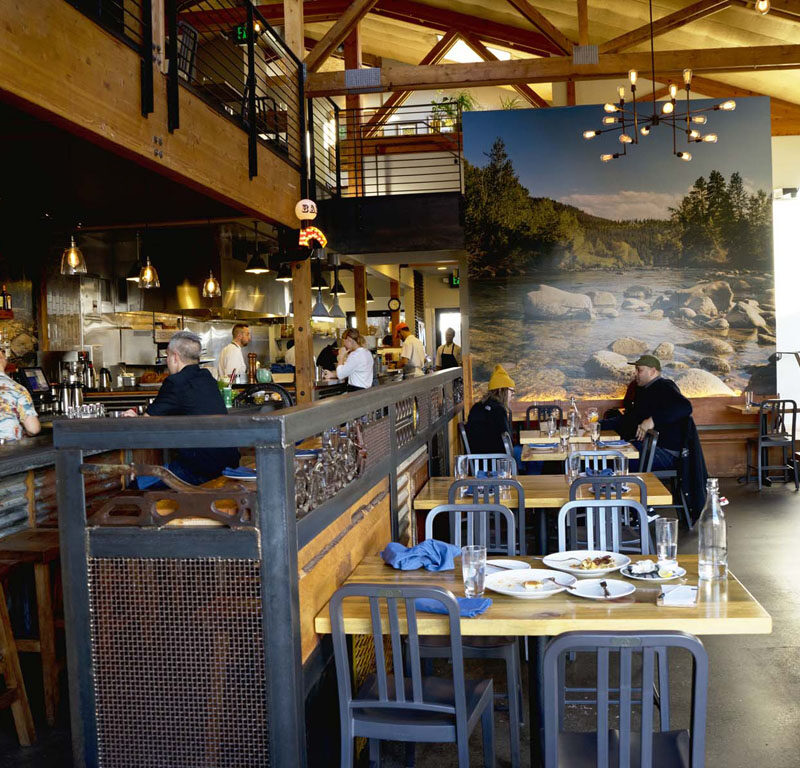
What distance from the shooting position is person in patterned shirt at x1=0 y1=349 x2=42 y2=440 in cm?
488

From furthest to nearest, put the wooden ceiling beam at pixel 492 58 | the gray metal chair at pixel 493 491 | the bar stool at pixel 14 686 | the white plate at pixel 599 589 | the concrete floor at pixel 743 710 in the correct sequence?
1. the wooden ceiling beam at pixel 492 58
2. the gray metal chair at pixel 493 491
3. the bar stool at pixel 14 686
4. the concrete floor at pixel 743 710
5. the white plate at pixel 599 589

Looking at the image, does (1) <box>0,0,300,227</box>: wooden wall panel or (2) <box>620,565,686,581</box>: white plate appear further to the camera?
(1) <box>0,0,300,227</box>: wooden wall panel

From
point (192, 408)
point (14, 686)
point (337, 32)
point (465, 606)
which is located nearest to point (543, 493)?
point (192, 408)

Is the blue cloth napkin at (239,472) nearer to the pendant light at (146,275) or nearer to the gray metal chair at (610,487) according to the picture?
the gray metal chair at (610,487)

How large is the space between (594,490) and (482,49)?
425 inches

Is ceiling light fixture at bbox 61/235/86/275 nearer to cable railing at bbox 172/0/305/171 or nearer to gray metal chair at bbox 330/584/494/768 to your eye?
cable railing at bbox 172/0/305/171

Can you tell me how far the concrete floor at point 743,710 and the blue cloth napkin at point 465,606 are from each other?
76 centimetres

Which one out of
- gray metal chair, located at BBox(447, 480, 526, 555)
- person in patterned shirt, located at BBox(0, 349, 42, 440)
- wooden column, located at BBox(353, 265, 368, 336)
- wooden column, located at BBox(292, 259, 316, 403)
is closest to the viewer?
gray metal chair, located at BBox(447, 480, 526, 555)

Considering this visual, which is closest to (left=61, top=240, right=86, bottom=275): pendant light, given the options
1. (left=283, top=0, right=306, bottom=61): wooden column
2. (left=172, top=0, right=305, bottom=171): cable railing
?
(left=172, top=0, right=305, bottom=171): cable railing

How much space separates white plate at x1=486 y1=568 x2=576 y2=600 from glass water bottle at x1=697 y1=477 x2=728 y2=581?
446 millimetres

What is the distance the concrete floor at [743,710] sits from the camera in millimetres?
3186

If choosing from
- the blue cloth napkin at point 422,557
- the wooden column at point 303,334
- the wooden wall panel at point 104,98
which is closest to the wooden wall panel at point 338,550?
the blue cloth napkin at point 422,557

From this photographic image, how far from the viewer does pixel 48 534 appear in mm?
4102

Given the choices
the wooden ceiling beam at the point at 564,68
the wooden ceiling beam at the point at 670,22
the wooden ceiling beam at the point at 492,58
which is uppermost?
the wooden ceiling beam at the point at 492,58
